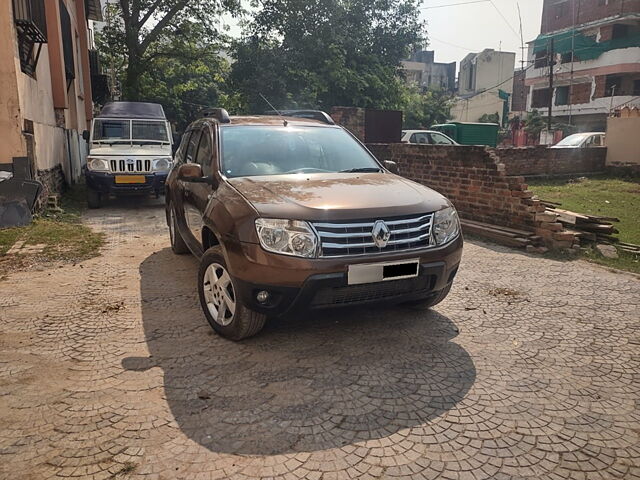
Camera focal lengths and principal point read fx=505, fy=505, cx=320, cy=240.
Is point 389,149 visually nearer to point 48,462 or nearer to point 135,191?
point 135,191

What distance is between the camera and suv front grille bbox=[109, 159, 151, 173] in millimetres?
10008

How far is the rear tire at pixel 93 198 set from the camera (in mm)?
10203

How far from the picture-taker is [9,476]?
2.25m

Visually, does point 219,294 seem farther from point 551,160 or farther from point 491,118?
point 491,118

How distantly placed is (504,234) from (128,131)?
8.30 meters

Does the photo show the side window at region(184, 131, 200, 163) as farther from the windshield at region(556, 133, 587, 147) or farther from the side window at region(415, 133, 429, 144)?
the windshield at region(556, 133, 587, 147)

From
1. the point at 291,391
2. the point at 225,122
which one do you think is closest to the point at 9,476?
the point at 291,391

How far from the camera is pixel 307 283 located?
3.24m

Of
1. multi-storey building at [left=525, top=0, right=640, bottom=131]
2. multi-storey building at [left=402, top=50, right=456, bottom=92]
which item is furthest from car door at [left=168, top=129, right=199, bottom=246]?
multi-storey building at [left=402, top=50, right=456, bottom=92]

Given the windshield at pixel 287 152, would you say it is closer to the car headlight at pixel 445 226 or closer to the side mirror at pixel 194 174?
the side mirror at pixel 194 174

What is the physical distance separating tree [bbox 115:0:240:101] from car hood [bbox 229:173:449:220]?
18.7 meters

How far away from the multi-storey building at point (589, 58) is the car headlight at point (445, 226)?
33787mm

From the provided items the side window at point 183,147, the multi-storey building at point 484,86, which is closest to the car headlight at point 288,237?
the side window at point 183,147

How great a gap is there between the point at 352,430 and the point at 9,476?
5.25 ft
